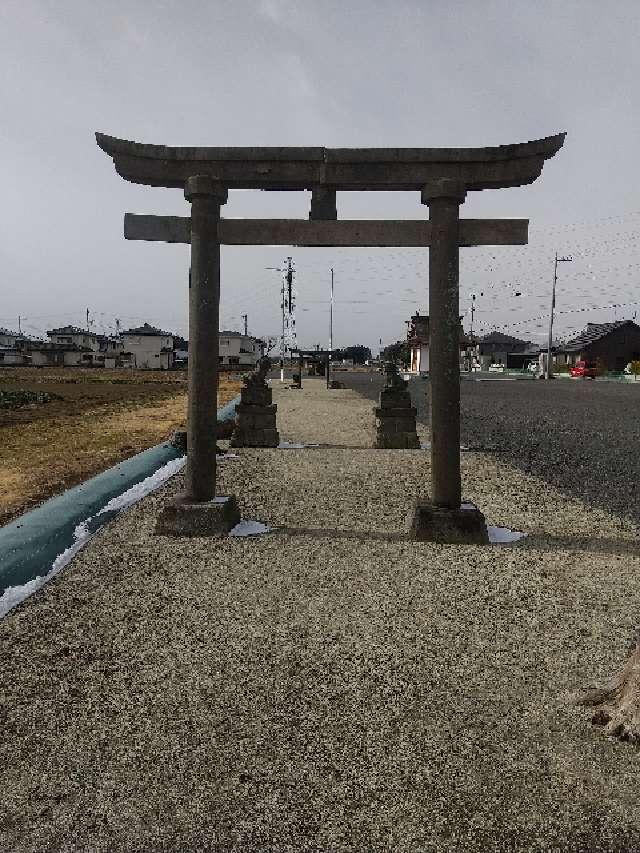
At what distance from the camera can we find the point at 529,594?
3.85m

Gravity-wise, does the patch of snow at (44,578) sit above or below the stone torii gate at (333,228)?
below

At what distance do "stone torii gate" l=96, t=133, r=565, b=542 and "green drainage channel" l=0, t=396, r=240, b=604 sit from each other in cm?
87

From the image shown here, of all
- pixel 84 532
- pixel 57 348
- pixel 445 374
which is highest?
pixel 57 348

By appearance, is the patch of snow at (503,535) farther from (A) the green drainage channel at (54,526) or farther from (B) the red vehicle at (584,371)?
(B) the red vehicle at (584,371)

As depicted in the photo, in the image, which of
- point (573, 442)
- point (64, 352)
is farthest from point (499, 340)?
point (573, 442)

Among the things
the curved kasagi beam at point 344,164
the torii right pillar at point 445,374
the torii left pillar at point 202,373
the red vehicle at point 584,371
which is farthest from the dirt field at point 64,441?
the red vehicle at point 584,371

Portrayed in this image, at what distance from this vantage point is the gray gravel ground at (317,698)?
192 cm

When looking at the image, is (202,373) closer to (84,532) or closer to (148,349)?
(84,532)

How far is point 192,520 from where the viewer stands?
500cm

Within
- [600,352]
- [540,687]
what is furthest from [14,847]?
[600,352]

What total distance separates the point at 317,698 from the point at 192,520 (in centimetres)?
268

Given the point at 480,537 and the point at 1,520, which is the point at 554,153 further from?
the point at 1,520

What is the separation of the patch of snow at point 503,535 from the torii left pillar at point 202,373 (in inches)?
98.8

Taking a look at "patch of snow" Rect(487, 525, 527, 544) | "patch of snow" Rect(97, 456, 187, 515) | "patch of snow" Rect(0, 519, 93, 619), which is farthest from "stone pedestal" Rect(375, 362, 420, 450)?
"patch of snow" Rect(0, 519, 93, 619)
